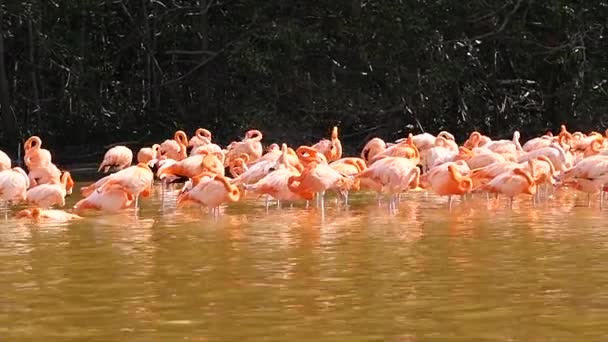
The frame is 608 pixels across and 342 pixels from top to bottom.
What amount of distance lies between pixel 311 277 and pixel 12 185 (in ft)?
16.4

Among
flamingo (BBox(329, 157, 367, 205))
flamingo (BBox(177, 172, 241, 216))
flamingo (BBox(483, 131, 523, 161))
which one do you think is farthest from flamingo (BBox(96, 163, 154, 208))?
flamingo (BBox(483, 131, 523, 161))

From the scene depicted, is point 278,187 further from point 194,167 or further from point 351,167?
point 194,167

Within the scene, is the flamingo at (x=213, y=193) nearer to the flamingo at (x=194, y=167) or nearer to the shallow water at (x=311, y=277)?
the shallow water at (x=311, y=277)

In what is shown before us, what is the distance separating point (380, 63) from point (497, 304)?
16.0 m

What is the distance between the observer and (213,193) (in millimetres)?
12312

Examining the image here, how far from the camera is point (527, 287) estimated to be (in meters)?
7.87

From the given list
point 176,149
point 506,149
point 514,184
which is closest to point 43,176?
point 176,149

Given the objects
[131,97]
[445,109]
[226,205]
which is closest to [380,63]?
[445,109]

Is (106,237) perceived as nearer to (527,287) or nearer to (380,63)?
(527,287)

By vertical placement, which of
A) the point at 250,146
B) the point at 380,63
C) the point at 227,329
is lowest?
the point at 227,329

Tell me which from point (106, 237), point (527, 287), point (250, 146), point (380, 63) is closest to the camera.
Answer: point (527, 287)

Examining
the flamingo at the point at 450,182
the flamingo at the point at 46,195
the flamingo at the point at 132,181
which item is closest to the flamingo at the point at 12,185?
the flamingo at the point at 46,195

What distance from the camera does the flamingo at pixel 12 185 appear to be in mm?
12523

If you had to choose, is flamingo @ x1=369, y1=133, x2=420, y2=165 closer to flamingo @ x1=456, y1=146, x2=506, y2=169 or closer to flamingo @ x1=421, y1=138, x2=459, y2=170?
flamingo @ x1=421, y1=138, x2=459, y2=170
